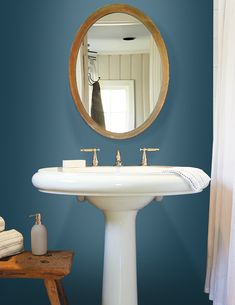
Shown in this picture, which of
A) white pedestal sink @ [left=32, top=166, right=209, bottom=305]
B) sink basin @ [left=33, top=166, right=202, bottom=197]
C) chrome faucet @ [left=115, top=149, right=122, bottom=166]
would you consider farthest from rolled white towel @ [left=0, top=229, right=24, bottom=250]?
chrome faucet @ [left=115, top=149, right=122, bottom=166]

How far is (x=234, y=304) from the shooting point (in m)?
1.59

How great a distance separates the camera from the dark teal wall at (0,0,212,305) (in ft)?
6.89

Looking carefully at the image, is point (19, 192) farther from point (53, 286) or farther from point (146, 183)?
point (146, 183)

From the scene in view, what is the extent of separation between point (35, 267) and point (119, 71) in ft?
3.58

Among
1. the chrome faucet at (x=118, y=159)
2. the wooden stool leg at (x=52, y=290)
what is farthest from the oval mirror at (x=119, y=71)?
the wooden stool leg at (x=52, y=290)

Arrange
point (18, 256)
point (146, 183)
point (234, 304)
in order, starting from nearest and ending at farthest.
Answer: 1. point (146, 183)
2. point (234, 304)
3. point (18, 256)

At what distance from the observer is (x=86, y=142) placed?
6.95 ft

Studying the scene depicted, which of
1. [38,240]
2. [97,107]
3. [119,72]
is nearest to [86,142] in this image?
[97,107]

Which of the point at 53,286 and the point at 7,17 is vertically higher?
the point at 7,17

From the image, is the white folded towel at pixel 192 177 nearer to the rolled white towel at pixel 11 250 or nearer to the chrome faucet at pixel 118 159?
the chrome faucet at pixel 118 159

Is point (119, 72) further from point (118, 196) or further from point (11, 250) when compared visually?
point (11, 250)

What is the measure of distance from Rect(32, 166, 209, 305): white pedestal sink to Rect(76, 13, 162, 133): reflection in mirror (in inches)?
13.4

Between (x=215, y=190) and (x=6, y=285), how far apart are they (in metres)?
1.26

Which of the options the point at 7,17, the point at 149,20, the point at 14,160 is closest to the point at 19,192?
the point at 14,160
